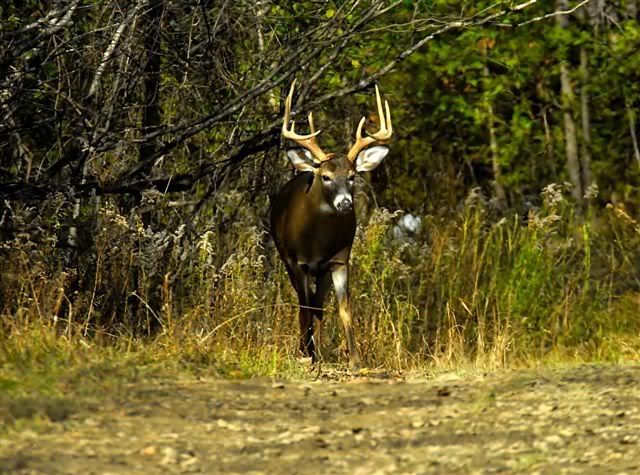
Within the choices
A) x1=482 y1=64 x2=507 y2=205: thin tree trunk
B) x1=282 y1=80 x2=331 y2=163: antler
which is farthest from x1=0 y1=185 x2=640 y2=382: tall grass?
x1=482 y1=64 x2=507 y2=205: thin tree trunk

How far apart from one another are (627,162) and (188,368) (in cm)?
1214

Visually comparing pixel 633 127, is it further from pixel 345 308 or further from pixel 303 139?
pixel 345 308

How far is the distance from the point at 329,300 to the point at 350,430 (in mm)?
5569

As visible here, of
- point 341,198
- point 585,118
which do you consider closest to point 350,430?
point 341,198

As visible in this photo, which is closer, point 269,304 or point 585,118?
point 269,304

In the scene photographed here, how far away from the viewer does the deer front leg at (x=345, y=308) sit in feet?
35.8

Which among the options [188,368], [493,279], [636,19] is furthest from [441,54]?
[188,368]

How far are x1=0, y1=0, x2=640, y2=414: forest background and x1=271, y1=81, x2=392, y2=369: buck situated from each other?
1.03ft

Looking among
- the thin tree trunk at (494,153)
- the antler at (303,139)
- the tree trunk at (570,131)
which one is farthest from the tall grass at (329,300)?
the tree trunk at (570,131)

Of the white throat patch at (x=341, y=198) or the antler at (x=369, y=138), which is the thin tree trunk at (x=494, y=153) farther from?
the white throat patch at (x=341, y=198)

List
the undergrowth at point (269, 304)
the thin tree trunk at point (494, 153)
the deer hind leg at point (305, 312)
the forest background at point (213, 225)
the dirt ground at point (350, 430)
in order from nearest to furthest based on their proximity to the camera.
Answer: the dirt ground at point (350, 430) < the undergrowth at point (269, 304) < the forest background at point (213, 225) < the deer hind leg at point (305, 312) < the thin tree trunk at point (494, 153)

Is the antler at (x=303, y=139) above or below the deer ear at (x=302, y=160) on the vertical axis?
above

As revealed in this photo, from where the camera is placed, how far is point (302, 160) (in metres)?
11.7

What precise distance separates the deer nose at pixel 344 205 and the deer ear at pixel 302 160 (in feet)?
2.18
